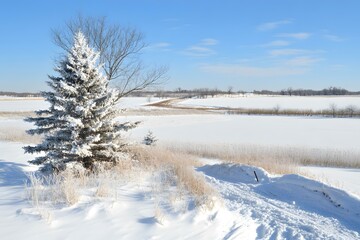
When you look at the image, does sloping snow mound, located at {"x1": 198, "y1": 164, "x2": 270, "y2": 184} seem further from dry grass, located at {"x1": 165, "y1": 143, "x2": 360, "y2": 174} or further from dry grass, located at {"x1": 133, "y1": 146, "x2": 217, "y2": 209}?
dry grass, located at {"x1": 165, "y1": 143, "x2": 360, "y2": 174}

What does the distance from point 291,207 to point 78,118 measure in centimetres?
533

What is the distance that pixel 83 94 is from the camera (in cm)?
831

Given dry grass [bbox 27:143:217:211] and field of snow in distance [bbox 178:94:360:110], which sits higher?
dry grass [bbox 27:143:217:211]

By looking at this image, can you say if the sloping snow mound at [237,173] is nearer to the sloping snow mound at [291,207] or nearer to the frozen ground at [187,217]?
the sloping snow mound at [291,207]

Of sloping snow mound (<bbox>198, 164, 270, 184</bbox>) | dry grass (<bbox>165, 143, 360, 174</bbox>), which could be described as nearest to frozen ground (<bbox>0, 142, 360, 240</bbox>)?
sloping snow mound (<bbox>198, 164, 270, 184</bbox>)

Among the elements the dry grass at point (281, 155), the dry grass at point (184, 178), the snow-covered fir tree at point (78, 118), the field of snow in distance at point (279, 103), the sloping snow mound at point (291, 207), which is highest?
the snow-covered fir tree at point (78, 118)

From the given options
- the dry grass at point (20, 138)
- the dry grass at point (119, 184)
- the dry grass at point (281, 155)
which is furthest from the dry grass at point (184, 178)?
the dry grass at point (20, 138)

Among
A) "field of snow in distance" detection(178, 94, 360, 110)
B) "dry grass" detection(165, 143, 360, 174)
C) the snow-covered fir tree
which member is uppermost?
the snow-covered fir tree

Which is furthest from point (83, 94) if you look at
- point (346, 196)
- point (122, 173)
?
point (346, 196)

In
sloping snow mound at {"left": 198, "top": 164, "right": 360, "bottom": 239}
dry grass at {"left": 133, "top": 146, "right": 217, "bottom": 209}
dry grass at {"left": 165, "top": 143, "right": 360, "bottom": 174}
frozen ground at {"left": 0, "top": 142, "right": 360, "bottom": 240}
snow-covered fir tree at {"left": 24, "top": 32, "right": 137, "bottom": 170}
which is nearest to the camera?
frozen ground at {"left": 0, "top": 142, "right": 360, "bottom": 240}

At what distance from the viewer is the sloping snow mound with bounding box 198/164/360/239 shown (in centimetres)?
498

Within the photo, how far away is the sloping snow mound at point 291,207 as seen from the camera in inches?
196

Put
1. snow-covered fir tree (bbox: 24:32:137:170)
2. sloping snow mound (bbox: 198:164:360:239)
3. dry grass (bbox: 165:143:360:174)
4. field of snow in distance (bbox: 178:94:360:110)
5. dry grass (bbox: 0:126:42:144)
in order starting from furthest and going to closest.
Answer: field of snow in distance (bbox: 178:94:360:110)
dry grass (bbox: 0:126:42:144)
dry grass (bbox: 165:143:360:174)
snow-covered fir tree (bbox: 24:32:137:170)
sloping snow mound (bbox: 198:164:360:239)

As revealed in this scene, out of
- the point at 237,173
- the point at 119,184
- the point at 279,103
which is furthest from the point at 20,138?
the point at 279,103
